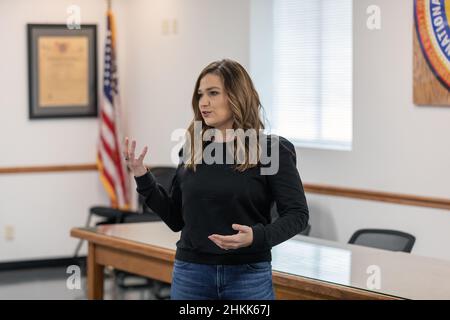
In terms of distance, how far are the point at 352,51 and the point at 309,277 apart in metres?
2.54

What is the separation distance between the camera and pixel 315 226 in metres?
5.88

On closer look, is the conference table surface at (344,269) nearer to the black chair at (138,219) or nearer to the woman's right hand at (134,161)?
the woman's right hand at (134,161)

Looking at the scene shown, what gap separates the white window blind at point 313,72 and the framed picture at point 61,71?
185cm

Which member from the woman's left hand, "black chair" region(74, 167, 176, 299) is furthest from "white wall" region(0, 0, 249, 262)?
the woman's left hand

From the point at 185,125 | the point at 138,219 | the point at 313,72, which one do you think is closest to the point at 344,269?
the point at 313,72

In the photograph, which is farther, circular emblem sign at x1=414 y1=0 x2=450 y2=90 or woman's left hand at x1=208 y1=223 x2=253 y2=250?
circular emblem sign at x1=414 y1=0 x2=450 y2=90

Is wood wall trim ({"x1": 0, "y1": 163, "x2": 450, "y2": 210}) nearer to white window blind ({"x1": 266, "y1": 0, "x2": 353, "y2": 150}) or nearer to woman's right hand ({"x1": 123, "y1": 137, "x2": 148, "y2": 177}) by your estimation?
white window blind ({"x1": 266, "y1": 0, "x2": 353, "y2": 150})

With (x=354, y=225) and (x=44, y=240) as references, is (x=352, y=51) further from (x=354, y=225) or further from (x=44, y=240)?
(x=44, y=240)

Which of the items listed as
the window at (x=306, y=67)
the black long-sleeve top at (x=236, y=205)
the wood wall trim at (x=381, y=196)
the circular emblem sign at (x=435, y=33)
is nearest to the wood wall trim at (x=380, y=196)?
the wood wall trim at (x=381, y=196)

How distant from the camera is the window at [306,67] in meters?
5.85

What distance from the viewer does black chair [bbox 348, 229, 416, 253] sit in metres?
4.22

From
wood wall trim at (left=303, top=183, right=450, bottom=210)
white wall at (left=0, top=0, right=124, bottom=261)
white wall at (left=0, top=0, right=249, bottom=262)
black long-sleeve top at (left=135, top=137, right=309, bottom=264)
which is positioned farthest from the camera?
white wall at (left=0, top=0, right=124, bottom=261)

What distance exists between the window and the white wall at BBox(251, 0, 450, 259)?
0.25 meters
